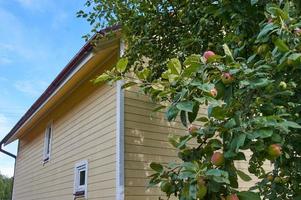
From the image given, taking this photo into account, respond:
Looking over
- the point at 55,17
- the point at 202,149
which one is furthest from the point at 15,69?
the point at 202,149

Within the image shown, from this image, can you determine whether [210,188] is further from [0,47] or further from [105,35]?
[0,47]

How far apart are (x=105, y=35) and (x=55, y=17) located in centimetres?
1042

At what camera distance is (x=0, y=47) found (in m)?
21.3

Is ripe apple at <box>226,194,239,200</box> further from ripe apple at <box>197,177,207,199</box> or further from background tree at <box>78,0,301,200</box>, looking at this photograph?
ripe apple at <box>197,177,207,199</box>

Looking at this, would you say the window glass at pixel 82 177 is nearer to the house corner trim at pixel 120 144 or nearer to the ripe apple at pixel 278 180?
the house corner trim at pixel 120 144

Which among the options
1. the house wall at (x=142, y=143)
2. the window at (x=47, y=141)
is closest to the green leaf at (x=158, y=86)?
the house wall at (x=142, y=143)

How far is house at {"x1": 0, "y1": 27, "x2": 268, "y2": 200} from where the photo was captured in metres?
6.39

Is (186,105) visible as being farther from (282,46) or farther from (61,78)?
(61,78)

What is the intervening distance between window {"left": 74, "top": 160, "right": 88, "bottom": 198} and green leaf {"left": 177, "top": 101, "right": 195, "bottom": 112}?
224 inches

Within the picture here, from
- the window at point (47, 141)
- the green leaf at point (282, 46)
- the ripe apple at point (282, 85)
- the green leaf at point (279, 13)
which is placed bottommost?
the ripe apple at point (282, 85)

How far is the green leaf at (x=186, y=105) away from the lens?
6.66 feet

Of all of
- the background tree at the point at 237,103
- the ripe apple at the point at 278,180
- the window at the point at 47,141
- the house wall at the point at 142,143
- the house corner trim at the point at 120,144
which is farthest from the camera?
the window at the point at 47,141

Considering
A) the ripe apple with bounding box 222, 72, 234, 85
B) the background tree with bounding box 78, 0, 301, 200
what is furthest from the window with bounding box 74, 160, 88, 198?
the ripe apple with bounding box 222, 72, 234, 85

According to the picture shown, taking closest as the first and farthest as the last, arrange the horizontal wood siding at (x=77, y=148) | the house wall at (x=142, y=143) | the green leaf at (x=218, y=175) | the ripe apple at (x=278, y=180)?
the green leaf at (x=218, y=175)
the ripe apple at (x=278, y=180)
the house wall at (x=142, y=143)
the horizontal wood siding at (x=77, y=148)
